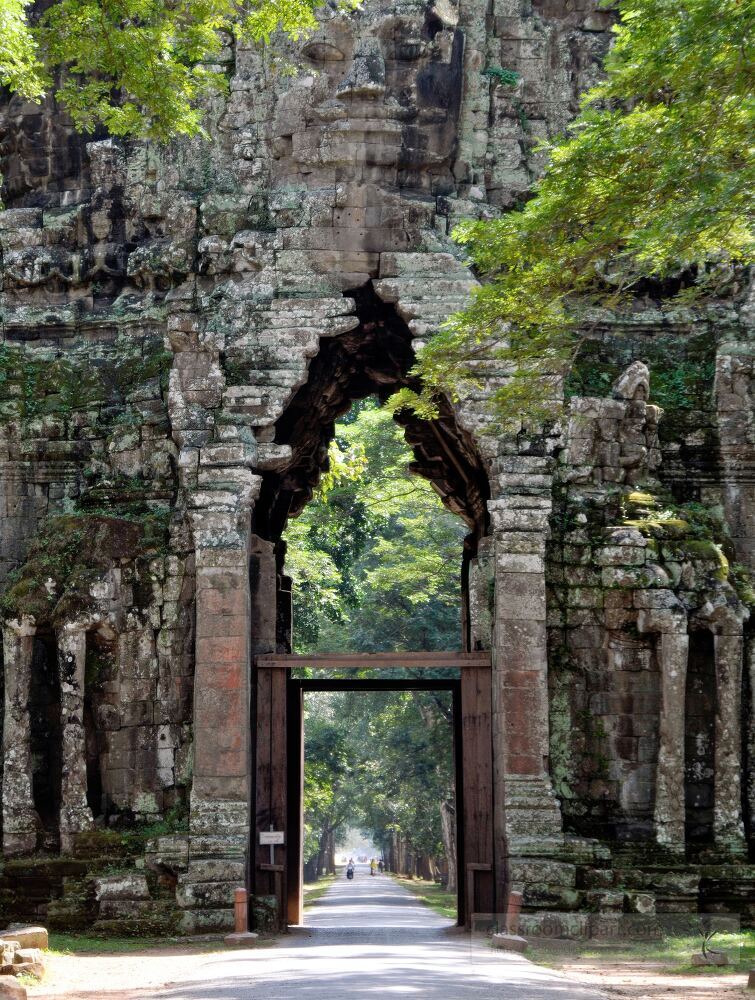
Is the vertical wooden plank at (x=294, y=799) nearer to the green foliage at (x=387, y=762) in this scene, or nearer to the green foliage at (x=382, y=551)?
the green foliage at (x=382, y=551)

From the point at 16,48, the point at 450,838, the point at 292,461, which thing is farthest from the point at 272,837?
the point at 450,838

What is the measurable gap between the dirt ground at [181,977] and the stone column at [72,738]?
2.32 m

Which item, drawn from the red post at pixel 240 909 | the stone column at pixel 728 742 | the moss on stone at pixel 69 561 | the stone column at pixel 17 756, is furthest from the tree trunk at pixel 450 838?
the red post at pixel 240 909

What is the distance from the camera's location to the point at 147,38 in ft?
48.2

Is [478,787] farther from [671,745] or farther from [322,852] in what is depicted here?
[322,852]

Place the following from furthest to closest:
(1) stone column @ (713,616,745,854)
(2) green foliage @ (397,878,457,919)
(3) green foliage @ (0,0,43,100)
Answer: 1. (2) green foliage @ (397,878,457,919)
2. (1) stone column @ (713,616,745,854)
3. (3) green foliage @ (0,0,43,100)

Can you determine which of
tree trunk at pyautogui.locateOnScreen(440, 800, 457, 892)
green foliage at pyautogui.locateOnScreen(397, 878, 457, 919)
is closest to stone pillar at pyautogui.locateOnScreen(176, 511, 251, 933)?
green foliage at pyautogui.locateOnScreen(397, 878, 457, 919)

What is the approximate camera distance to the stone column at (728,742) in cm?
1681

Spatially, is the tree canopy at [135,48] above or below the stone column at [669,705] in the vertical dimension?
above

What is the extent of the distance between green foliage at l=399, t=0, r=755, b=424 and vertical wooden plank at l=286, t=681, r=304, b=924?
21.4 ft

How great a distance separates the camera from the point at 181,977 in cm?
1266

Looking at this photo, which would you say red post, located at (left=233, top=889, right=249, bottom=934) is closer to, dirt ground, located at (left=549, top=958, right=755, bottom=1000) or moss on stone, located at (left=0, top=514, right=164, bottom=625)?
dirt ground, located at (left=549, top=958, right=755, bottom=1000)

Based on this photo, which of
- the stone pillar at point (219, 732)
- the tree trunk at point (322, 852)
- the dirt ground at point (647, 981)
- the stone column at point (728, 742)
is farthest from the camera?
the tree trunk at point (322, 852)

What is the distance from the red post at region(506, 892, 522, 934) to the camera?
51.1ft
